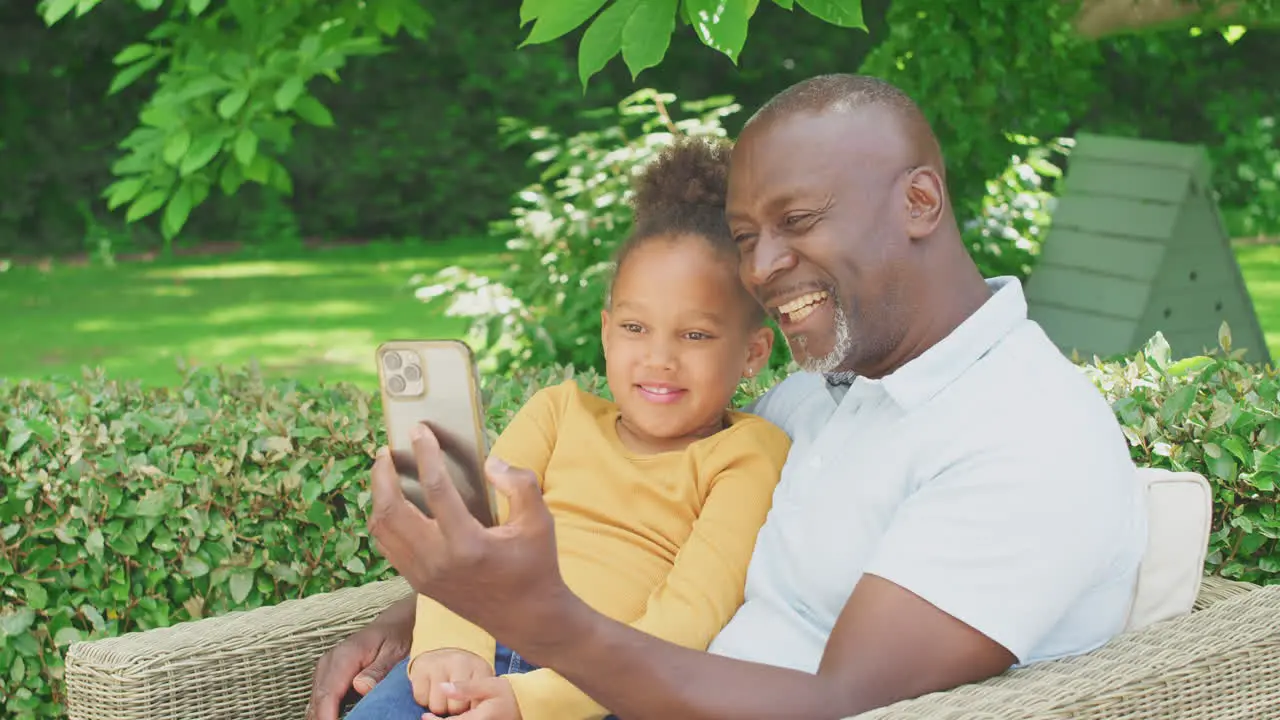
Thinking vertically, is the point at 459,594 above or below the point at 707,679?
above

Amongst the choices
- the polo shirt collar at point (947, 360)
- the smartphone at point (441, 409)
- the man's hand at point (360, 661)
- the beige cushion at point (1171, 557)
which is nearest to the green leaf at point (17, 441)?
the man's hand at point (360, 661)

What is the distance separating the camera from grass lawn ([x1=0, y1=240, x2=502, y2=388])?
924cm

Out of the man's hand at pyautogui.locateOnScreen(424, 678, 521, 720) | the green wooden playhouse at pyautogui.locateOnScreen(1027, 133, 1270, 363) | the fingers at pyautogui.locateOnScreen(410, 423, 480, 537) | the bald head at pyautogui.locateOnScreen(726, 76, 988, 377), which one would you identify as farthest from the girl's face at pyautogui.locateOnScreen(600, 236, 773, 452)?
the green wooden playhouse at pyautogui.locateOnScreen(1027, 133, 1270, 363)

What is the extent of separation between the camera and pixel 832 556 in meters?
2.21

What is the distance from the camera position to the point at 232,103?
167 inches

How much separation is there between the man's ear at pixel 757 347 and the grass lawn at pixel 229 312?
5.35 m

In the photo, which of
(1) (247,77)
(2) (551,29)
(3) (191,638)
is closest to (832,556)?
(2) (551,29)

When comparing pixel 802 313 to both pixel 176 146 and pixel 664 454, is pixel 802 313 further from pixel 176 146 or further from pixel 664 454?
pixel 176 146

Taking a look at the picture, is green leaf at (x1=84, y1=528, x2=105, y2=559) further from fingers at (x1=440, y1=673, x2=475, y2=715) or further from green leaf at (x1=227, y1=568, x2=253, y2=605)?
fingers at (x1=440, y1=673, x2=475, y2=715)

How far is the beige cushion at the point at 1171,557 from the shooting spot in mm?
2330

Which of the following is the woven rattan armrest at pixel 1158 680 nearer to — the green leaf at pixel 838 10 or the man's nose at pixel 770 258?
the man's nose at pixel 770 258

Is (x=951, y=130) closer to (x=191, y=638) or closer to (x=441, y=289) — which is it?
(x=441, y=289)

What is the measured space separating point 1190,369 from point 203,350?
7.53 m

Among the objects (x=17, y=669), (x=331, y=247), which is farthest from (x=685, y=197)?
(x=331, y=247)
